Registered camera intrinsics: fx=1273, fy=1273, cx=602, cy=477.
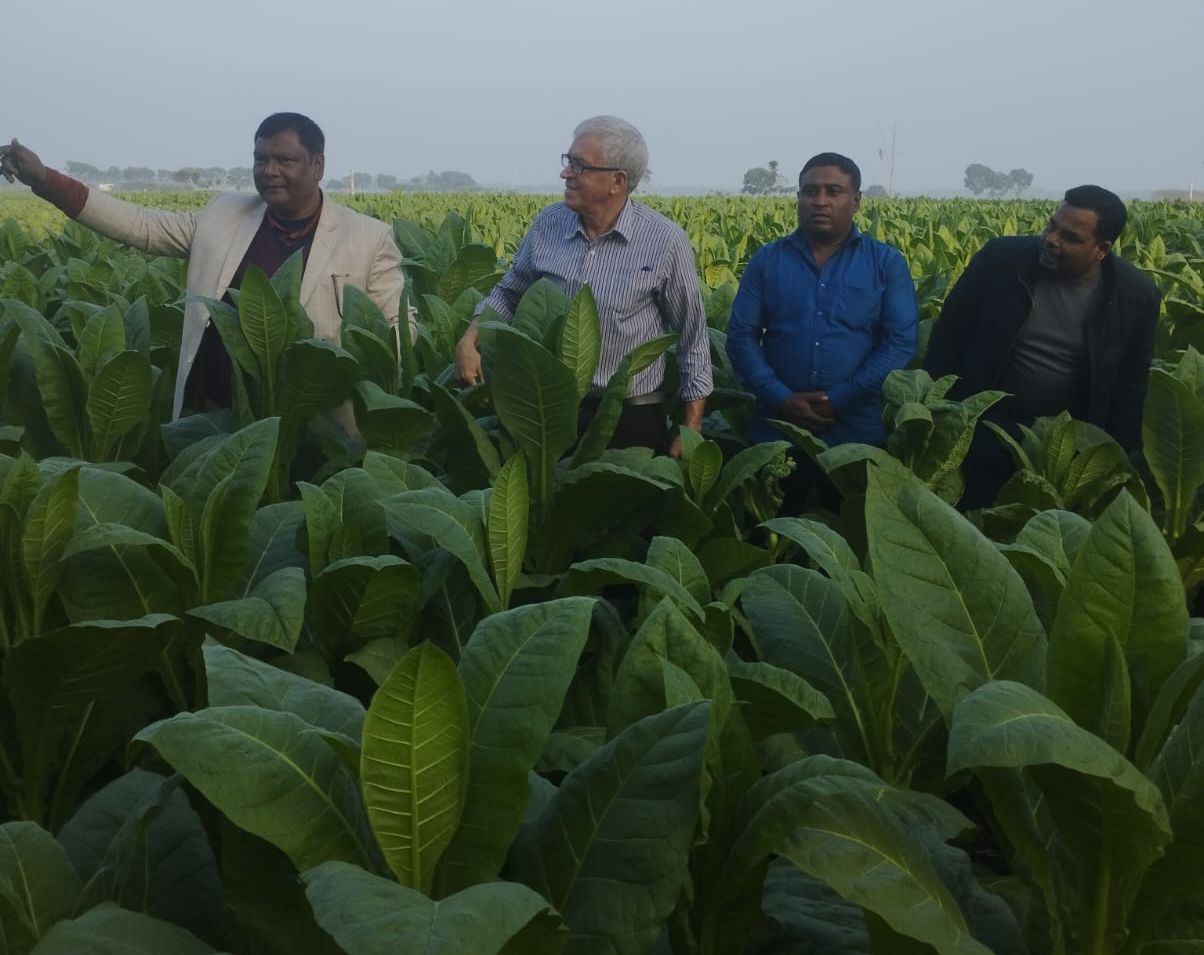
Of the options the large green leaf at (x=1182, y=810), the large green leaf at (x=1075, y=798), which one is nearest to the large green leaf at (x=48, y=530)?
the large green leaf at (x=1075, y=798)

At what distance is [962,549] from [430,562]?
41.4 inches

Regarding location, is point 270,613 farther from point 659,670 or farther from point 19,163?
point 19,163

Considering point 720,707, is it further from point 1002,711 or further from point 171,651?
point 171,651

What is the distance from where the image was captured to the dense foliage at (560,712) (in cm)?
127

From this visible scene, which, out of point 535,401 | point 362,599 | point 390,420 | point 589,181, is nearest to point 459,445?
point 390,420

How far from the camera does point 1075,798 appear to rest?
132 cm

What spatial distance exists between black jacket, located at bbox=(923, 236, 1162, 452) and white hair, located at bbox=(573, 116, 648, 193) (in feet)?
4.13

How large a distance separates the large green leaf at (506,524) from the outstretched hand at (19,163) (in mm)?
3145

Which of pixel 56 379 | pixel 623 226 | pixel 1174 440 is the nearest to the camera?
pixel 56 379

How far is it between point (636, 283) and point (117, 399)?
1787mm

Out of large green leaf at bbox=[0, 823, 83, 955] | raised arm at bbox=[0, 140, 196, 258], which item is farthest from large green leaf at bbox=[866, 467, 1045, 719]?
raised arm at bbox=[0, 140, 196, 258]

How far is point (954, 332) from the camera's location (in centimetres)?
462

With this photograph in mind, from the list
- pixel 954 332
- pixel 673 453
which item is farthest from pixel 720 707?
pixel 954 332

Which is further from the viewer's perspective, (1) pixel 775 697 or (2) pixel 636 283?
(2) pixel 636 283
